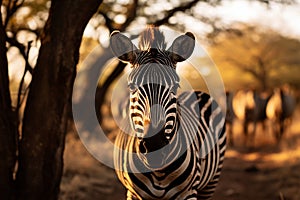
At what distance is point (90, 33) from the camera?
526 inches

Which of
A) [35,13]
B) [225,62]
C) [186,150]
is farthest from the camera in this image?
[225,62]

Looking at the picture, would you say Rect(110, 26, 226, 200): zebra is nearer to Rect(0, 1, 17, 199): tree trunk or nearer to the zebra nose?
the zebra nose

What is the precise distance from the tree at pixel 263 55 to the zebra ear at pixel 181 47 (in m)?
29.0

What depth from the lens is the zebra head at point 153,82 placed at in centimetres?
390

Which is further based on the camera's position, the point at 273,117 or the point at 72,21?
the point at 273,117

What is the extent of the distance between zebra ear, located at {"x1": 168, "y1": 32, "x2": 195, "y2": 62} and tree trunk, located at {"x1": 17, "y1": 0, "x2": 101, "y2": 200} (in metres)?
1.86

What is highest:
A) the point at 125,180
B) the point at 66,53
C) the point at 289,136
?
the point at 66,53

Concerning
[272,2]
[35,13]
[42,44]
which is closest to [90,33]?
[35,13]

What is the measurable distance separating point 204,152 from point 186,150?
0.88m

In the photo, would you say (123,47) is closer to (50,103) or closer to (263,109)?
(50,103)

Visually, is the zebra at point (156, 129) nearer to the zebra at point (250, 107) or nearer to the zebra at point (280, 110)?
the zebra at point (250, 107)

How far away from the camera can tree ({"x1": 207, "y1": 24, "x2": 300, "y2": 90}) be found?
1352 inches

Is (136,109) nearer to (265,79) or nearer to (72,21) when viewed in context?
(72,21)

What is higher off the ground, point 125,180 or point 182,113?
point 182,113
